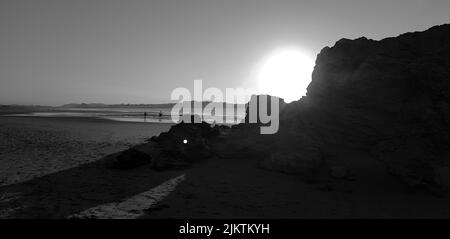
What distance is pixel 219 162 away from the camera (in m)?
17.2

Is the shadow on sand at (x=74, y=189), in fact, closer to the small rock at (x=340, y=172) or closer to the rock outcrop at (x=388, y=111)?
the rock outcrop at (x=388, y=111)

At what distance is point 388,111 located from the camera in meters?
13.7

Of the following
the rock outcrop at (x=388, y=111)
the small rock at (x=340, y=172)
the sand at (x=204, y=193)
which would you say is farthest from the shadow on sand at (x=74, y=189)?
the small rock at (x=340, y=172)

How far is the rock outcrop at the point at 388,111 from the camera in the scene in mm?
13070

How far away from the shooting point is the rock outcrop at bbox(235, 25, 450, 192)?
42.9 feet

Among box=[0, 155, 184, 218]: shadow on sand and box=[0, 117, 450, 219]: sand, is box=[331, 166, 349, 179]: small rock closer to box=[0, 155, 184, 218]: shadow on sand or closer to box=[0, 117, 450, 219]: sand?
box=[0, 117, 450, 219]: sand

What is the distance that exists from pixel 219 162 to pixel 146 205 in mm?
7171

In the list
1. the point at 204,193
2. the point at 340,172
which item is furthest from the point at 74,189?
the point at 340,172
